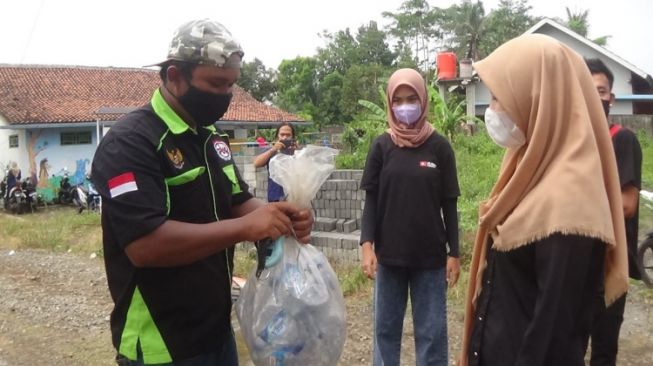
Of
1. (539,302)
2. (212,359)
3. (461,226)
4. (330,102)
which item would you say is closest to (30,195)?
(461,226)

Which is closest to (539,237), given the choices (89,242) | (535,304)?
(535,304)

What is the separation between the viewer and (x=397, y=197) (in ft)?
9.20

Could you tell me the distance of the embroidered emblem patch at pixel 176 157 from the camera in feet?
5.04

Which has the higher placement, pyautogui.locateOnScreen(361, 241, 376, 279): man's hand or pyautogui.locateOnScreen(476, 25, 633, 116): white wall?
pyautogui.locateOnScreen(476, 25, 633, 116): white wall

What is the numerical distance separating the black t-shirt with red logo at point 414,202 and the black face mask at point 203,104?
1.29m

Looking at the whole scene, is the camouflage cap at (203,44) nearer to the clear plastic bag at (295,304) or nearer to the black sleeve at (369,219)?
the clear plastic bag at (295,304)

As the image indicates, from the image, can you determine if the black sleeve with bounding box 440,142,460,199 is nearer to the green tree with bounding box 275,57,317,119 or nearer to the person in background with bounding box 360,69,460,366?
the person in background with bounding box 360,69,460,366

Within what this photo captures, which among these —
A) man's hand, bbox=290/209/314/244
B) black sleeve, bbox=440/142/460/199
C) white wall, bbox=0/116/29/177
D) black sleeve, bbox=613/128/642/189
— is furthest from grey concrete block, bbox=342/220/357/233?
white wall, bbox=0/116/29/177

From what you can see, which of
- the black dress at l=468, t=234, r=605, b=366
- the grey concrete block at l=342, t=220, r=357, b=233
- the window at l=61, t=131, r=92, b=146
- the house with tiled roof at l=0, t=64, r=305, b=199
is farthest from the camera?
the window at l=61, t=131, r=92, b=146

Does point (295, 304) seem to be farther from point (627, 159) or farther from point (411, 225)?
point (627, 159)

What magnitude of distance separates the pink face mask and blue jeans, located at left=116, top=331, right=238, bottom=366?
60.6 inches

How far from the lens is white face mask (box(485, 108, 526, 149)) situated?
5.16 feet

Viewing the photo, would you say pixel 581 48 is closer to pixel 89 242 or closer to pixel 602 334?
pixel 89 242

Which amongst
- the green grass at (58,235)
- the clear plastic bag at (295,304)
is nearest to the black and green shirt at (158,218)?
the clear plastic bag at (295,304)
